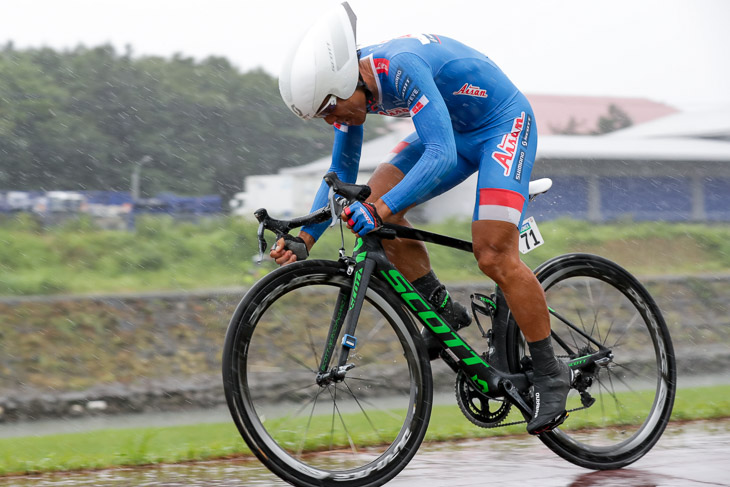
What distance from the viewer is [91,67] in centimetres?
3722

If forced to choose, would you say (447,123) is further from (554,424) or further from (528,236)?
(554,424)

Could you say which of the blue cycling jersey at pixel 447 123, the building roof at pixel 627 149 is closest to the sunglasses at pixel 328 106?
the blue cycling jersey at pixel 447 123

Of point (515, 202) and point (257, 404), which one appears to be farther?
point (515, 202)

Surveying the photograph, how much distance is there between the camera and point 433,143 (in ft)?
11.8

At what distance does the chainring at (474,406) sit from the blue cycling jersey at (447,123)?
76 centimetres

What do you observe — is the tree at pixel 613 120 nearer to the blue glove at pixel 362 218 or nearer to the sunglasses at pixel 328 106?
the sunglasses at pixel 328 106


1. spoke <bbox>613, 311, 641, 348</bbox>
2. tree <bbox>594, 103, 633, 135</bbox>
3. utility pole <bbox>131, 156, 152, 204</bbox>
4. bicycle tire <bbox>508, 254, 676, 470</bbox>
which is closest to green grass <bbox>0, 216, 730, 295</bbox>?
utility pole <bbox>131, 156, 152, 204</bbox>

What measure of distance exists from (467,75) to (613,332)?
1576 millimetres

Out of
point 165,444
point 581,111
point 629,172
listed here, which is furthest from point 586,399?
point 581,111

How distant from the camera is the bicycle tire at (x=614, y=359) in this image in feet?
14.4

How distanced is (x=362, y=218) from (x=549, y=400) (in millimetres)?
1281

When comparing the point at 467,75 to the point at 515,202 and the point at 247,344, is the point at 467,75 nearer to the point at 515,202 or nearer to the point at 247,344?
the point at 515,202

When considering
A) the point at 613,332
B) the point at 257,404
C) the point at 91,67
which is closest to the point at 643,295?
the point at 613,332

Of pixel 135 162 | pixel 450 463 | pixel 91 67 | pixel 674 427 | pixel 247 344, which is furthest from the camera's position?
pixel 91 67
